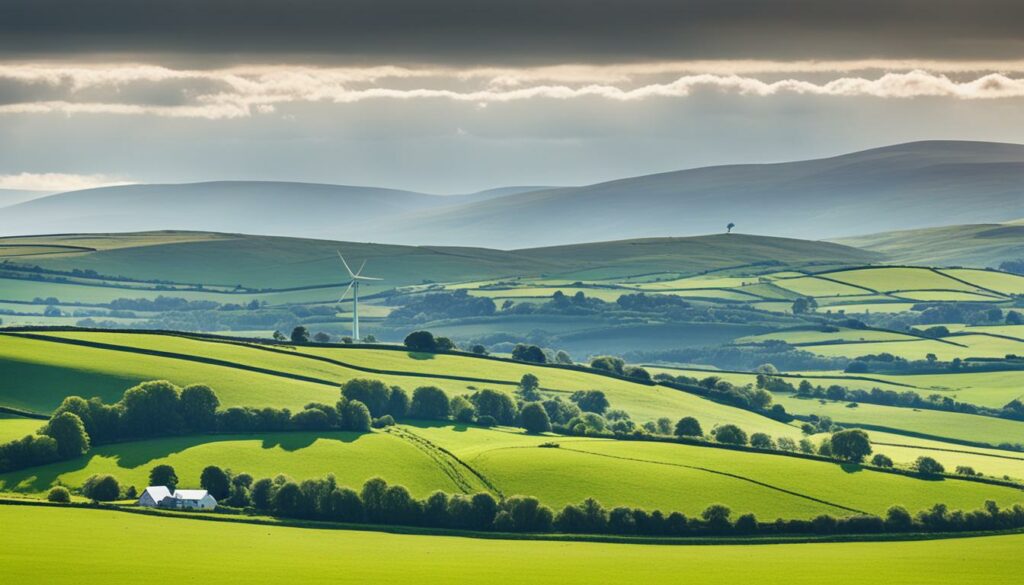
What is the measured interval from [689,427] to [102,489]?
54858 millimetres

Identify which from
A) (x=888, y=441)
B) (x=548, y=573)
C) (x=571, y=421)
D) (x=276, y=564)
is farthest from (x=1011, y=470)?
(x=276, y=564)

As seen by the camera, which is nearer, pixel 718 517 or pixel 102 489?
pixel 718 517

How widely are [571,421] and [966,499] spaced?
4148 centimetres

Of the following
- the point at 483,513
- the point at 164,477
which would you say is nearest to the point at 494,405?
the point at 483,513

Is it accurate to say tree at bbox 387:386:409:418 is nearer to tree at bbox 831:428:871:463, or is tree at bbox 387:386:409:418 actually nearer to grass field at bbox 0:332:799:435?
grass field at bbox 0:332:799:435

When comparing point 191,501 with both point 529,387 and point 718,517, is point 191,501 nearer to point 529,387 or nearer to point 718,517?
point 718,517

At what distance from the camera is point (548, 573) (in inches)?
3890

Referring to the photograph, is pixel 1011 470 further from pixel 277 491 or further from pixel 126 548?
pixel 126 548

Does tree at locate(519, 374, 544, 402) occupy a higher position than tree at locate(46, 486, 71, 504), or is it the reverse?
tree at locate(519, 374, 544, 402)

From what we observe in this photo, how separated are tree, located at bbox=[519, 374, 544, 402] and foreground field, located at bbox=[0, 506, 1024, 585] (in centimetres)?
5654

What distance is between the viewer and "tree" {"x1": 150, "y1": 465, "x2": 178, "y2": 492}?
125 meters

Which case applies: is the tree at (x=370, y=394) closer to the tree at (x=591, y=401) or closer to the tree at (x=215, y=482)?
the tree at (x=591, y=401)

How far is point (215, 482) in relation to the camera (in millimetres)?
124000

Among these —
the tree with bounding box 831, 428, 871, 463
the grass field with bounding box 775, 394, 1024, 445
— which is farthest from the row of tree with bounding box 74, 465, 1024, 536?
the grass field with bounding box 775, 394, 1024, 445
